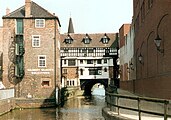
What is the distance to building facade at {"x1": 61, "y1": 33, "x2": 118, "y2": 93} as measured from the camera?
7775cm

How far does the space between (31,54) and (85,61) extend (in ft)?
106

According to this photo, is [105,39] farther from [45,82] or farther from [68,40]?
[45,82]

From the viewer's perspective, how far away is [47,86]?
46625 millimetres

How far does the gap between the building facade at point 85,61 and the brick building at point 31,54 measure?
29.5 m

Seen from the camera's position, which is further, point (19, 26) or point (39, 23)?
point (19, 26)

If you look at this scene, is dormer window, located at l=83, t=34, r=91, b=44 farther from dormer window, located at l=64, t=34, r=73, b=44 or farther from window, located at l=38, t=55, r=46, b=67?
window, located at l=38, t=55, r=46, b=67

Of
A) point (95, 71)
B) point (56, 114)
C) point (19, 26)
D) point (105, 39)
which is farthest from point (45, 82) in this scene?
point (105, 39)

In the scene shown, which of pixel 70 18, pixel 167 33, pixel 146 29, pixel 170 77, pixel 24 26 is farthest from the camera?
pixel 70 18

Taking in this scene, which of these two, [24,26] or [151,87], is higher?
[24,26]

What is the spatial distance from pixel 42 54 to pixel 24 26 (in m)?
4.27

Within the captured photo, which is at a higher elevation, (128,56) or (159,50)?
(128,56)

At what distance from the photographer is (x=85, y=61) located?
256 ft

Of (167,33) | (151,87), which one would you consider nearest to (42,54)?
(151,87)

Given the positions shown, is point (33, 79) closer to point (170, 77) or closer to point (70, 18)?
point (170, 77)
